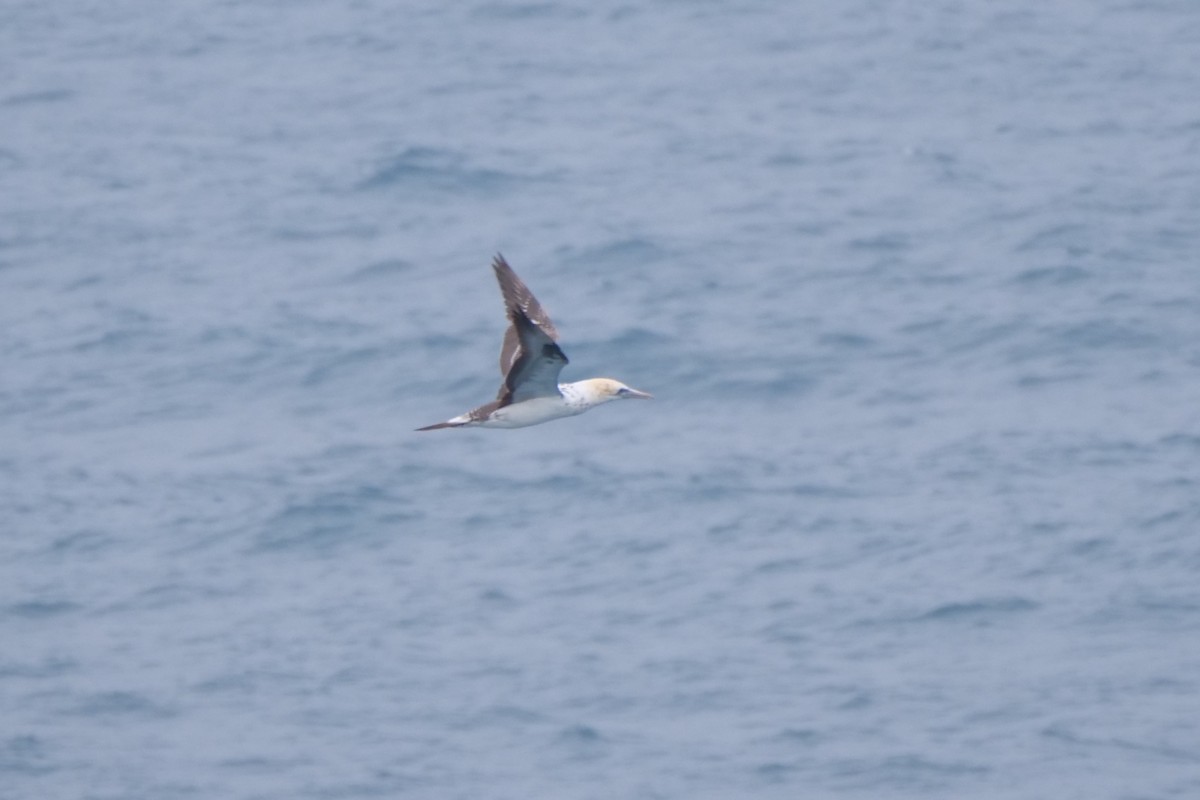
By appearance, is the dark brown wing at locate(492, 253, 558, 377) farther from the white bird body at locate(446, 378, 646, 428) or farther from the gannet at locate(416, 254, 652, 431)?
the white bird body at locate(446, 378, 646, 428)

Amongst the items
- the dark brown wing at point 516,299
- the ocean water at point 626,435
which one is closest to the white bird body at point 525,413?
the dark brown wing at point 516,299

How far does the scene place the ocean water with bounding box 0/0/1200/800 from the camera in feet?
76.0

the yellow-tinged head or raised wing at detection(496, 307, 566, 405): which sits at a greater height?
raised wing at detection(496, 307, 566, 405)

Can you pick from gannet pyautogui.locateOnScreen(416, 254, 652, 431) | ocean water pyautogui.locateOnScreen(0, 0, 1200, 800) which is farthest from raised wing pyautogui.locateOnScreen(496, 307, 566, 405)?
ocean water pyautogui.locateOnScreen(0, 0, 1200, 800)

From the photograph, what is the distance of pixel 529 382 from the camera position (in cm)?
1608

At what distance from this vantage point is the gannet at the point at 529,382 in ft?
51.0

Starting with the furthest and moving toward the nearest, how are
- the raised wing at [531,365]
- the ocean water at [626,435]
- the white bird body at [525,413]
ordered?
the ocean water at [626,435], the white bird body at [525,413], the raised wing at [531,365]

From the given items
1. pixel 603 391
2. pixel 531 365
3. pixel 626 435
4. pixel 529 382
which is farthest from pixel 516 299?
pixel 626 435

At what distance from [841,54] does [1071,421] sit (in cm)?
1267

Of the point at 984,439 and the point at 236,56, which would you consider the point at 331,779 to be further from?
the point at 236,56

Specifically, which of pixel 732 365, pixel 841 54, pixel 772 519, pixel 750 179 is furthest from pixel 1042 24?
pixel 772 519

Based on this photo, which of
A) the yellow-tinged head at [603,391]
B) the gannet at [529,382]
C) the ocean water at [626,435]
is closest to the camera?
the gannet at [529,382]

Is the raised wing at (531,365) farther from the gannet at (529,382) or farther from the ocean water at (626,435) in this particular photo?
the ocean water at (626,435)

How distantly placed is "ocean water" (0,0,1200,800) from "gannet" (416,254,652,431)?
21.7ft
